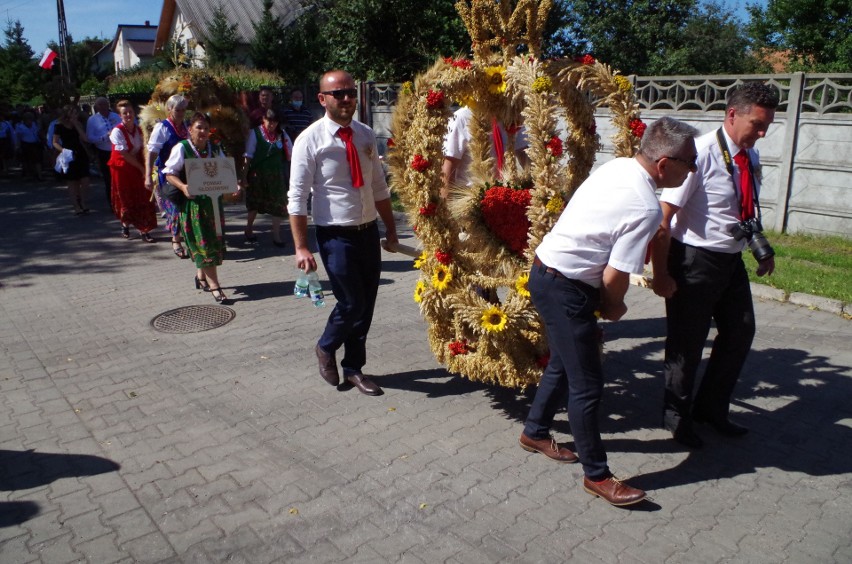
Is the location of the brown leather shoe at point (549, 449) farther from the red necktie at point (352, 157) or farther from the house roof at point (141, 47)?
the house roof at point (141, 47)

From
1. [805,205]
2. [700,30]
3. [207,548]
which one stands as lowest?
[207,548]

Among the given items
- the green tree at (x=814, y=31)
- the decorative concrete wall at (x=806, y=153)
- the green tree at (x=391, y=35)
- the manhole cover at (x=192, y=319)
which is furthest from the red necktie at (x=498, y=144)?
the green tree at (x=814, y=31)

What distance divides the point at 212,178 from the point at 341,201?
2.86 m

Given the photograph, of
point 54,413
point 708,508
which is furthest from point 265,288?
point 708,508

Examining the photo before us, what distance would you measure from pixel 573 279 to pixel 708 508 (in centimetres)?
136

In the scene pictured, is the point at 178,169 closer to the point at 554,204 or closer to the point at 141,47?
the point at 554,204

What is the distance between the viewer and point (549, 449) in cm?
403

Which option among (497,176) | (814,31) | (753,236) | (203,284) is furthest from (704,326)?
(814,31)

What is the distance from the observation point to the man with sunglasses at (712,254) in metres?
3.83

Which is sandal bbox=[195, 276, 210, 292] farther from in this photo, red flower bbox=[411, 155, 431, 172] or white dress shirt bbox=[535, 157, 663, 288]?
white dress shirt bbox=[535, 157, 663, 288]

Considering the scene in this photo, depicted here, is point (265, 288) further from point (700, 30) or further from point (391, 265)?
point (700, 30)

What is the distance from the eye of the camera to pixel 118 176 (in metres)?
9.80

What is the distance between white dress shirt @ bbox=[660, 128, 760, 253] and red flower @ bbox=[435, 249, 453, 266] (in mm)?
1393

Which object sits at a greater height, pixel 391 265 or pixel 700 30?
pixel 700 30
